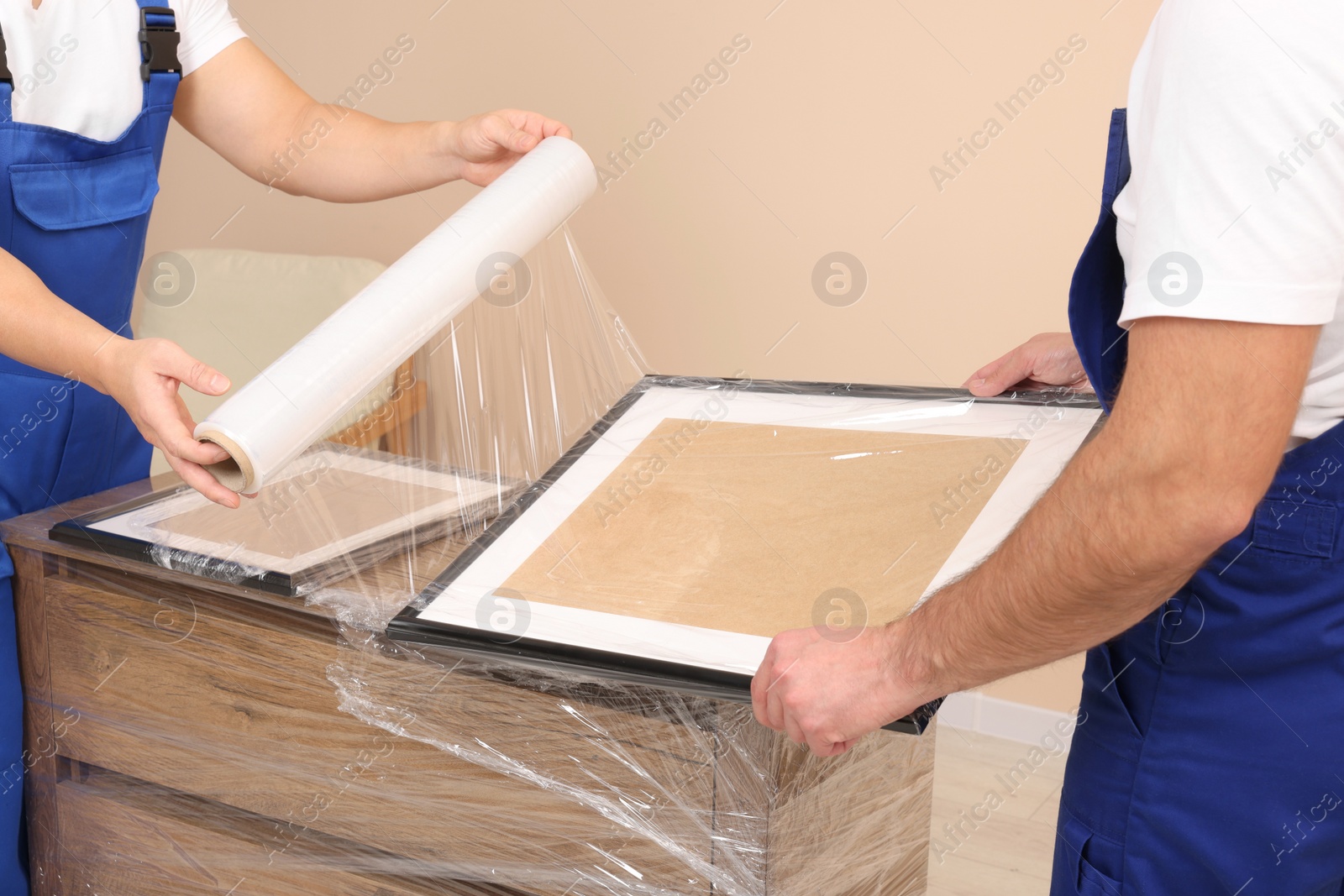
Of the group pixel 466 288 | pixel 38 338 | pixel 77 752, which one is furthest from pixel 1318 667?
pixel 77 752

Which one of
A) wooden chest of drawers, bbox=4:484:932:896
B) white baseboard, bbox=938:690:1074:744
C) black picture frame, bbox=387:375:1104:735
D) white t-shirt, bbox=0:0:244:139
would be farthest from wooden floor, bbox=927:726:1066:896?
white t-shirt, bbox=0:0:244:139

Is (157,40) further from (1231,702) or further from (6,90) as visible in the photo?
(1231,702)

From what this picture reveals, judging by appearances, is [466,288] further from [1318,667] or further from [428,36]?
[428,36]

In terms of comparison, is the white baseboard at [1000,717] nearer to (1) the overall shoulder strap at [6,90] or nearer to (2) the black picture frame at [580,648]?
(2) the black picture frame at [580,648]

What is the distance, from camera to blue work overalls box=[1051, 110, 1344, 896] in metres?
0.70

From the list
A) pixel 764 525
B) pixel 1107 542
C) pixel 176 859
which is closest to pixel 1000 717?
pixel 764 525

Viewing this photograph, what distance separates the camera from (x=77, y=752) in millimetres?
1148

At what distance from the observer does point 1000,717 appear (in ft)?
7.54

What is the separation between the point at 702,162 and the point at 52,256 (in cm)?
137

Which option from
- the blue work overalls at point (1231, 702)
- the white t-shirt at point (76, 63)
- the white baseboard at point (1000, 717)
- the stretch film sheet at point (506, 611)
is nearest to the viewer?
the blue work overalls at point (1231, 702)

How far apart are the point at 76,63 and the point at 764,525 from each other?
89 cm

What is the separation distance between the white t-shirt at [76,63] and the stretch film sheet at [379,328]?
1.64 ft

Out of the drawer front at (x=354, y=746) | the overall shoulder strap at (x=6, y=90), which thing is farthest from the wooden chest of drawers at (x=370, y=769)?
the overall shoulder strap at (x=6, y=90)

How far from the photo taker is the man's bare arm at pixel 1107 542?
1.85ft
